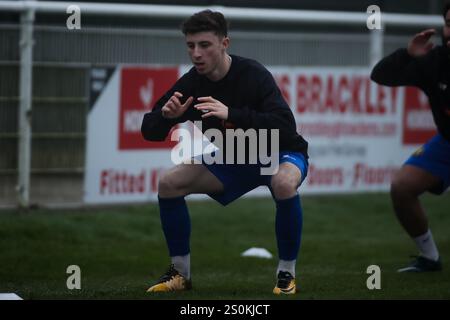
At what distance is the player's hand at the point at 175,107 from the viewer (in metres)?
6.68

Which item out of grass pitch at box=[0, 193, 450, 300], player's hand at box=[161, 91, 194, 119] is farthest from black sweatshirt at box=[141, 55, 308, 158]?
grass pitch at box=[0, 193, 450, 300]

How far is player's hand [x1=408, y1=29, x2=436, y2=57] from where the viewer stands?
307 inches

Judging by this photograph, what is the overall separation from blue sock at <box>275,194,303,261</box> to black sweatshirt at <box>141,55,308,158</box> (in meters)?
0.45

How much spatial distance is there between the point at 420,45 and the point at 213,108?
2.14m

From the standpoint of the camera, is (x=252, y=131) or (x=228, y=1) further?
(x=228, y=1)

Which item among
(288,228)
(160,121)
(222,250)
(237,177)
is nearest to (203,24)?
(160,121)

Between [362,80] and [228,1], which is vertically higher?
[228,1]

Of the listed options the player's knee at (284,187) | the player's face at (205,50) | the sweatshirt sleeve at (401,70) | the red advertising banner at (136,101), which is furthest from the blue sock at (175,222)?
the red advertising banner at (136,101)

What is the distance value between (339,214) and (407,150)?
1.82 m

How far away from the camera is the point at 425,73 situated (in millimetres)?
8055
